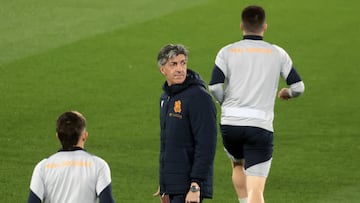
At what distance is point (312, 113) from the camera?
1573 cm

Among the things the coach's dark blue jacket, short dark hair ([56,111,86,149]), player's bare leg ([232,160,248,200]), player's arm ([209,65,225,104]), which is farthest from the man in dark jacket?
player's bare leg ([232,160,248,200])

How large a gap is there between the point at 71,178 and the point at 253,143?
2.60m

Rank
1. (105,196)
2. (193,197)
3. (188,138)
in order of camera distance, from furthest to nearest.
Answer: (188,138) < (193,197) < (105,196)

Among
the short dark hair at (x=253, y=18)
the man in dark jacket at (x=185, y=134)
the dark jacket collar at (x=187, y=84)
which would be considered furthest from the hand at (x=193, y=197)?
the short dark hair at (x=253, y=18)

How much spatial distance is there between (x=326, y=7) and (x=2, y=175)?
38.4 ft

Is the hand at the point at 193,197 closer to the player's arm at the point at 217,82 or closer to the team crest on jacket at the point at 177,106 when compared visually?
the team crest on jacket at the point at 177,106

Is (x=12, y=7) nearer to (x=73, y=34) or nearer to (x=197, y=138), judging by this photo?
(x=73, y=34)

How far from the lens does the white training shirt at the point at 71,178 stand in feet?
24.0

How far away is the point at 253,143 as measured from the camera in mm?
9594

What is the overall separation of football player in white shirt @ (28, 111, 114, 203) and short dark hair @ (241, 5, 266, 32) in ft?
8.43

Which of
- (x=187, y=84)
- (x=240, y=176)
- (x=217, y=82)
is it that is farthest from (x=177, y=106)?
(x=240, y=176)

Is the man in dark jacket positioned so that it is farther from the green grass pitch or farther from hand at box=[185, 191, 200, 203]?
the green grass pitch

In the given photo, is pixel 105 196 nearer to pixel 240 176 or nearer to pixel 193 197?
pixel 193 197

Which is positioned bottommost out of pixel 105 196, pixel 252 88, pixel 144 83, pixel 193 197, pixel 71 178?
pixel 144 83
